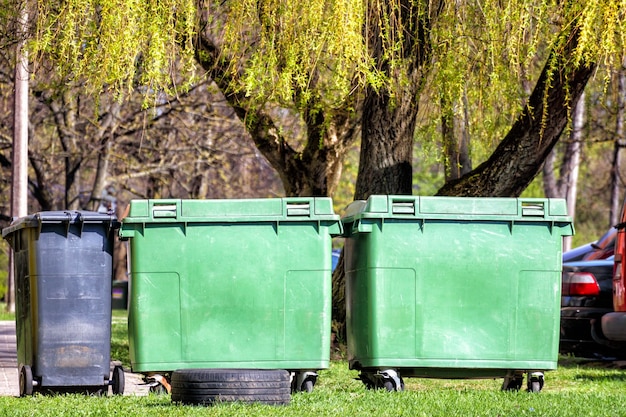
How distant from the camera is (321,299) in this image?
751 centimetres

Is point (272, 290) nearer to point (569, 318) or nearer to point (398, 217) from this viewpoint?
point (398, 217)

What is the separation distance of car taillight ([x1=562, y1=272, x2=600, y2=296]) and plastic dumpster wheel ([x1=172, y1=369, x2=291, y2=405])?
5.90 metres

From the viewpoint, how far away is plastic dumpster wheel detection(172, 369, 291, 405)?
21.6ft

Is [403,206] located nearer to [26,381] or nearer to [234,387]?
[234,387]

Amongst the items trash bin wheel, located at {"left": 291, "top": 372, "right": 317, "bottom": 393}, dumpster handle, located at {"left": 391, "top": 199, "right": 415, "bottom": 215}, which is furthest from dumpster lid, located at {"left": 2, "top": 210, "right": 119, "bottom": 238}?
dumpster handle, located at {"left": 391, "top": 199, "right": 415, "bottom": 215}

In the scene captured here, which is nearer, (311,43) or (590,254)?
(311,43)

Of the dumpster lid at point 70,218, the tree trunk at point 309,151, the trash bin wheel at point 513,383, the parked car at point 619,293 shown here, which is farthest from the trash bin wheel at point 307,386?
the tree trunk at point 309,151

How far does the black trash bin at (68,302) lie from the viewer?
7.63 meters

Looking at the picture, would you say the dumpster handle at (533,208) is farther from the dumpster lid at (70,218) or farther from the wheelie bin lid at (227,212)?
the dumpster lid at (70,218)

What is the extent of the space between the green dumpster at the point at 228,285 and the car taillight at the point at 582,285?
16.5ft

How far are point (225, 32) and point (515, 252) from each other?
11.2 feet

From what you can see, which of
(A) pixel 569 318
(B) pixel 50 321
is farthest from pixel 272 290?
(A) pixel 569 318

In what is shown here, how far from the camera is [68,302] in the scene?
25.2ft

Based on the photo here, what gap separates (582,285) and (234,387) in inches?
242
